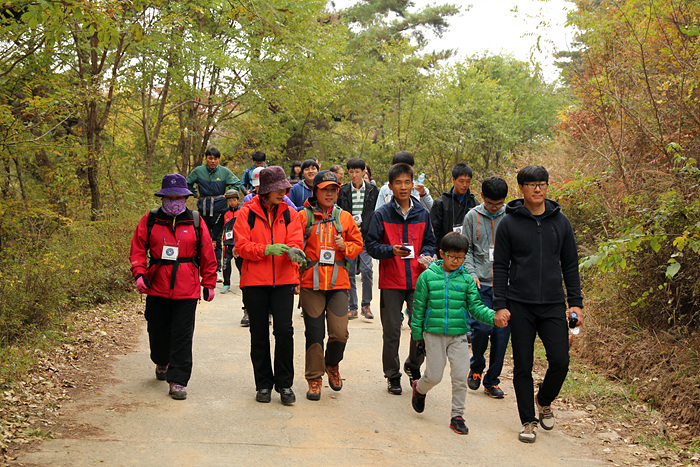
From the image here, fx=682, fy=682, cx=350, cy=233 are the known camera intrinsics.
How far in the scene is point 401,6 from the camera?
129 feet

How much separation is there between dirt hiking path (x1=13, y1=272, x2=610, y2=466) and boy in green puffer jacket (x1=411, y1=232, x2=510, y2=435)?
0.45 m

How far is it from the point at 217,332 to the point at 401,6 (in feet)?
110

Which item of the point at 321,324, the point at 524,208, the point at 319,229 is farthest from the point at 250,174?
the point at 524,208

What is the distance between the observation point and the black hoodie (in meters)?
5.44

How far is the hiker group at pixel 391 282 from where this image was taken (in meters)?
5.51

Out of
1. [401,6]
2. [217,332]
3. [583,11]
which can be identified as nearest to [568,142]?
[583,11]

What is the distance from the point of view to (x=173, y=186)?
6.43 meters

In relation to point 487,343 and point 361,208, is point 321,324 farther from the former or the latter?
point 361,208

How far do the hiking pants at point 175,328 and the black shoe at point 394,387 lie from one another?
195cm

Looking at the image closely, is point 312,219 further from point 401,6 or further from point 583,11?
point 401,6

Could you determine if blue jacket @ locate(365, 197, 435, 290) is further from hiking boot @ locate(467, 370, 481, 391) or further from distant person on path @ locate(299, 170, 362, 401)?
hiking boot @ locate(467, 370, 481, 391)

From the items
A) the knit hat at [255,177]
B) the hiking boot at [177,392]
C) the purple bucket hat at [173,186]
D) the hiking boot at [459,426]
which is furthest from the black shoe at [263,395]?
the knit hat at [255,177]

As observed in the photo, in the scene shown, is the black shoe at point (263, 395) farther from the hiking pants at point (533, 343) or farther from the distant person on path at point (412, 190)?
the distant person on path at point (412, 190)

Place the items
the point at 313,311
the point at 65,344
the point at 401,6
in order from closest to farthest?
the point at 313,311 → the point at 65,344 → the point at 401,6
